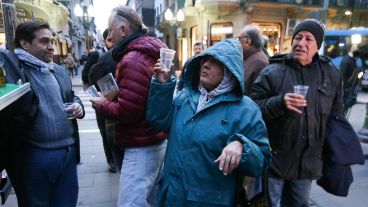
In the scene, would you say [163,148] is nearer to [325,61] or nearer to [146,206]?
[146,206]

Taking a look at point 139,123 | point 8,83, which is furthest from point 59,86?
point 139,123

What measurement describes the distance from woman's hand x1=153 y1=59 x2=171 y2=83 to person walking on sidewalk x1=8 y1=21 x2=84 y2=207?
2.83ft

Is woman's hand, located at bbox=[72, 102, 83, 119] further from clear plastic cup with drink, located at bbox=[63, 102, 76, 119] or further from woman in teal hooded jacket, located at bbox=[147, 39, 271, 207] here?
woman in teal hooded jacket, located at bbox=[147, 39, 271, 207]

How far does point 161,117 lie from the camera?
1.93 metres

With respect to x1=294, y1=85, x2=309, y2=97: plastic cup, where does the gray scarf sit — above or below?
above

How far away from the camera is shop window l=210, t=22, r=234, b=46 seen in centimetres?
1822

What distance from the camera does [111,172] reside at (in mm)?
4516

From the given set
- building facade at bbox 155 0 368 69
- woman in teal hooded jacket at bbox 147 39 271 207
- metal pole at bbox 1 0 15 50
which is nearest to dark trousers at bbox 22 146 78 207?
woman in teal hooded jacket at bbox 147 39 271 207

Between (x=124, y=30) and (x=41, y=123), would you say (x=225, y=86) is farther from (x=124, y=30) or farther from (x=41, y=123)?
(x=41, y=123)

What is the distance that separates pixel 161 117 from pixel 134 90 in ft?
1.03

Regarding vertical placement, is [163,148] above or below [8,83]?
below

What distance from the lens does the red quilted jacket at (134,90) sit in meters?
2.07

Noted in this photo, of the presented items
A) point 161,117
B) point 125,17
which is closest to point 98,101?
point 161,117

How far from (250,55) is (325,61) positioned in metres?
1.27
